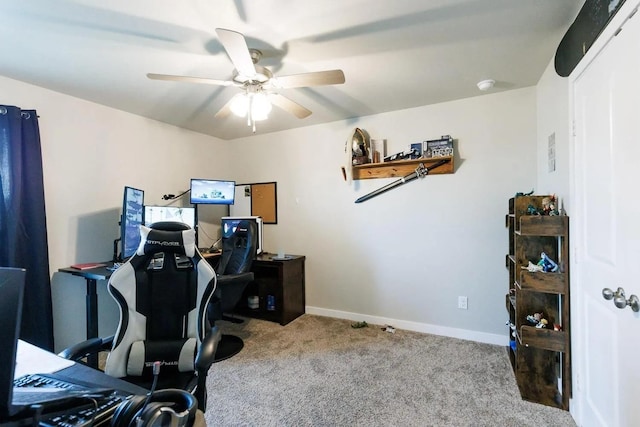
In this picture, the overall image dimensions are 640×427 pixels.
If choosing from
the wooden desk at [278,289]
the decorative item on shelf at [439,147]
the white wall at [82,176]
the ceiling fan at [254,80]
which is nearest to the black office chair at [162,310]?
the ceiling fan at [254,80]

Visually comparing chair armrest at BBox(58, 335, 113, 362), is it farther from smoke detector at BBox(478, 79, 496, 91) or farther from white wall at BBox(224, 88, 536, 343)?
smoke detector at BBox(478, 79, 496, 91)

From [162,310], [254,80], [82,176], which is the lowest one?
[162,310]

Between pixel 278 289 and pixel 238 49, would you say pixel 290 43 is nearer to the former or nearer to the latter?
pixel 238 49

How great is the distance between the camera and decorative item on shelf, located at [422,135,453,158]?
2.97 metres

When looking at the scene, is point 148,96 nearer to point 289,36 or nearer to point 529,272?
point 289,36

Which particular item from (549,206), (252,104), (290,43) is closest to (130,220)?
(252,104)

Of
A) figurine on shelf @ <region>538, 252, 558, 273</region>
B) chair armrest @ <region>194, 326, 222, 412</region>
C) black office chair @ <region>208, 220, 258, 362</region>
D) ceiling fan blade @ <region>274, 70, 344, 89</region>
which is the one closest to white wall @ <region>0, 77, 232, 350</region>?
black office chair @ <region>208, 220, 258, 362</region>

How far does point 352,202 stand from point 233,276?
1546 mm

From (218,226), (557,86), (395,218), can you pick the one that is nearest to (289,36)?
(557,86)

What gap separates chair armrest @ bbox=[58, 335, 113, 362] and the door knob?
2212 millimetres

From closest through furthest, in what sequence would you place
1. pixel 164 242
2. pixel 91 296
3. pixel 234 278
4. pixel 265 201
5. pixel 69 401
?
pixel 69 401, pixel 164 242, pixel 91 296, pixel 234 278, pixel 265 201

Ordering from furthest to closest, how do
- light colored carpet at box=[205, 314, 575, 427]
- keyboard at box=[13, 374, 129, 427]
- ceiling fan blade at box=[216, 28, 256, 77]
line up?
light colored carpet at box=[205, 314, 575, 427]
ceiling fan blade at box=[216, 28, 256, 77]
keyboard at box=[13, 374, 129, 427]

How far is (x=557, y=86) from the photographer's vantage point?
211cm

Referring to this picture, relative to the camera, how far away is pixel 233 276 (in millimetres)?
2666
